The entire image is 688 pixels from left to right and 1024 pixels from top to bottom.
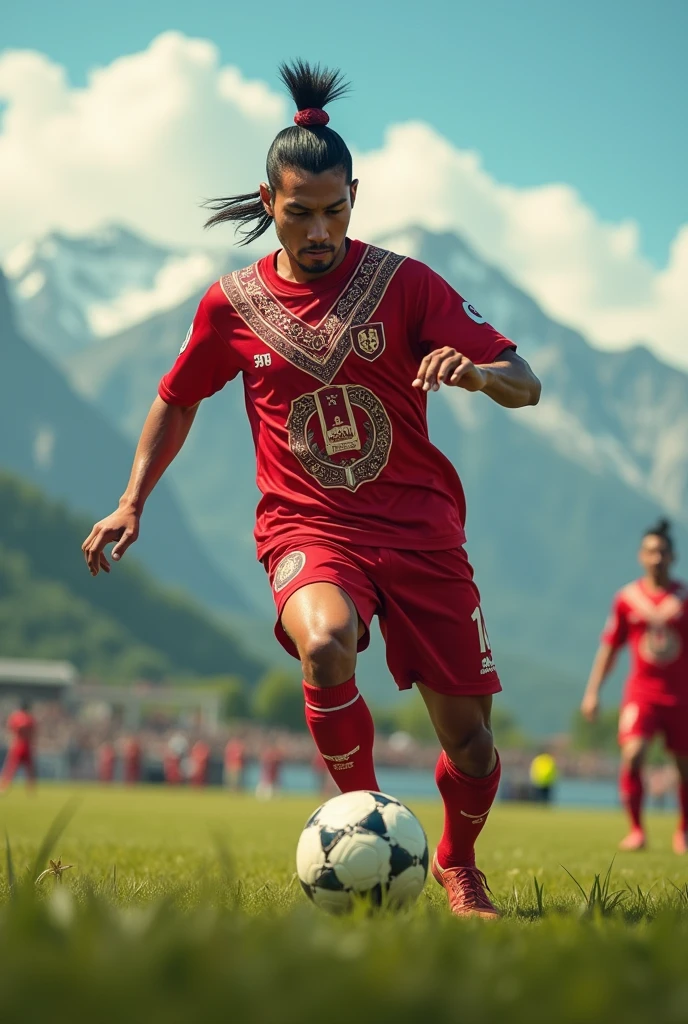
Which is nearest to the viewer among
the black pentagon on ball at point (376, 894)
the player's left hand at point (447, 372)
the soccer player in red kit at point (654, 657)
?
the black pentagon on ball at point (376, 894)

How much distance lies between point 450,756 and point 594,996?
3.61 metres

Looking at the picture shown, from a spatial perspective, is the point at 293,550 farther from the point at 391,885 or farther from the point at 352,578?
the point at 391,885

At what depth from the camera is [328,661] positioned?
5090 mm

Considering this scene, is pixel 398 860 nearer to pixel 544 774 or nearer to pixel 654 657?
pixel 654 657

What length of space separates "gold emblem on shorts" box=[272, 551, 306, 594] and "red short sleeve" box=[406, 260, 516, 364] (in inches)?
40.6

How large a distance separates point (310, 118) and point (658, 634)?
7.86 metres

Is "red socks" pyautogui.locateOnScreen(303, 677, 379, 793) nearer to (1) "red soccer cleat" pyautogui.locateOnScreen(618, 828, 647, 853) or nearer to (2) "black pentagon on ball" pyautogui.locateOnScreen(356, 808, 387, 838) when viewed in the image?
(2) "black pentagon on ball" pyautogui.locateOnScreen(356, 808, 387, 838)

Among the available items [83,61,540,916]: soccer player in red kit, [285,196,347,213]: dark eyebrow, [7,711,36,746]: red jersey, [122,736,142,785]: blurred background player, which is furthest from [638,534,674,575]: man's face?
[122,736,142,785]: blurred background player

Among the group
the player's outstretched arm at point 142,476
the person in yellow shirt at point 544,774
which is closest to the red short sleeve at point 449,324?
the player's outstretched arm at point 142,476

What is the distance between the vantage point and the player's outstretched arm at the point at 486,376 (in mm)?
4941

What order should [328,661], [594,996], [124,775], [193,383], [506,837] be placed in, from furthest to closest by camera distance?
1. [124,775]
2. [506,837]
3. [193,383]
4. [328,661]
5. [594,996]

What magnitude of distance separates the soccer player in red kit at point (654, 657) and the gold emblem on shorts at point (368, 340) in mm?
7036

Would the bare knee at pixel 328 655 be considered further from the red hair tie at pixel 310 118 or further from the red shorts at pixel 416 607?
the red hair tie at pixel 310 118

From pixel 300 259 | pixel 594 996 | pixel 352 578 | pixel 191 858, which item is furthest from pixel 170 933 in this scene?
pixel 191 858
